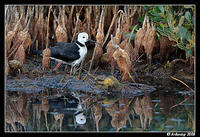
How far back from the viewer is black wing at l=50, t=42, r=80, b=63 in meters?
7.81

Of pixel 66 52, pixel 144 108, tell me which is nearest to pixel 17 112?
pixel 144 108

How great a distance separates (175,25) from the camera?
782 cm

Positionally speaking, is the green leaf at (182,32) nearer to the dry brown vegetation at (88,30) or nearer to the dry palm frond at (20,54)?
the dry brown vegetation at (88,30)

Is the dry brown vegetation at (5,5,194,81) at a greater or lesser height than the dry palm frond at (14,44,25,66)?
greater

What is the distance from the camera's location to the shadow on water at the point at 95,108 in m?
5.73

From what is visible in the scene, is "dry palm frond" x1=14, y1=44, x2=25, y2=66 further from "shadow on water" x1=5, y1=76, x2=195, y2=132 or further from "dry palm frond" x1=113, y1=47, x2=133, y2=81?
A: "dry palm frond" x1=113, y1=47, x2=133, y2=81

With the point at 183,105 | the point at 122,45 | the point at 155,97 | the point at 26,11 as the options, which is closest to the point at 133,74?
the point at 122,45

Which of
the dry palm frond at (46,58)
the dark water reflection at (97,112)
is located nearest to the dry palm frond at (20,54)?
the dry palm frond at (46,58)

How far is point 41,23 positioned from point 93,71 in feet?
5.17

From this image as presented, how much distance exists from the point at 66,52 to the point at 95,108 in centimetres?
179

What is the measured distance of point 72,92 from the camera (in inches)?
281

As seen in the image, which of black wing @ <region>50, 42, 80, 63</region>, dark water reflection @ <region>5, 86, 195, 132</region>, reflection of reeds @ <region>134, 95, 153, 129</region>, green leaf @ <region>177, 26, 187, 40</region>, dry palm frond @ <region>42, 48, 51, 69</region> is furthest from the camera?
dry palm frond @ <region>42, 48, 51, 69</region>

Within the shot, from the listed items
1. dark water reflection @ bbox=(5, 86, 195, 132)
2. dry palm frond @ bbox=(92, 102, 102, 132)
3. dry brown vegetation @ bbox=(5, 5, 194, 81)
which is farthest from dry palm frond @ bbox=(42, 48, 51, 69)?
dry palm frond @ bbox=(92, 102, 102, 132)

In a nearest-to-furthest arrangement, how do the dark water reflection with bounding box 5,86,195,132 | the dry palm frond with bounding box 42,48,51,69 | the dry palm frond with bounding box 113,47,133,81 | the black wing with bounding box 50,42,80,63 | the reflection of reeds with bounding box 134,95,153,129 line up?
the dark water reflection with bounding box 5,86,195,132, the reflection of reeds with bounding box 134,95,153,129, the dry palm frond with bounding box 113,47,133,81, the black wing with bounding box 50,42,80,63, the dry palm frond with bounding box 42,48,51,69
